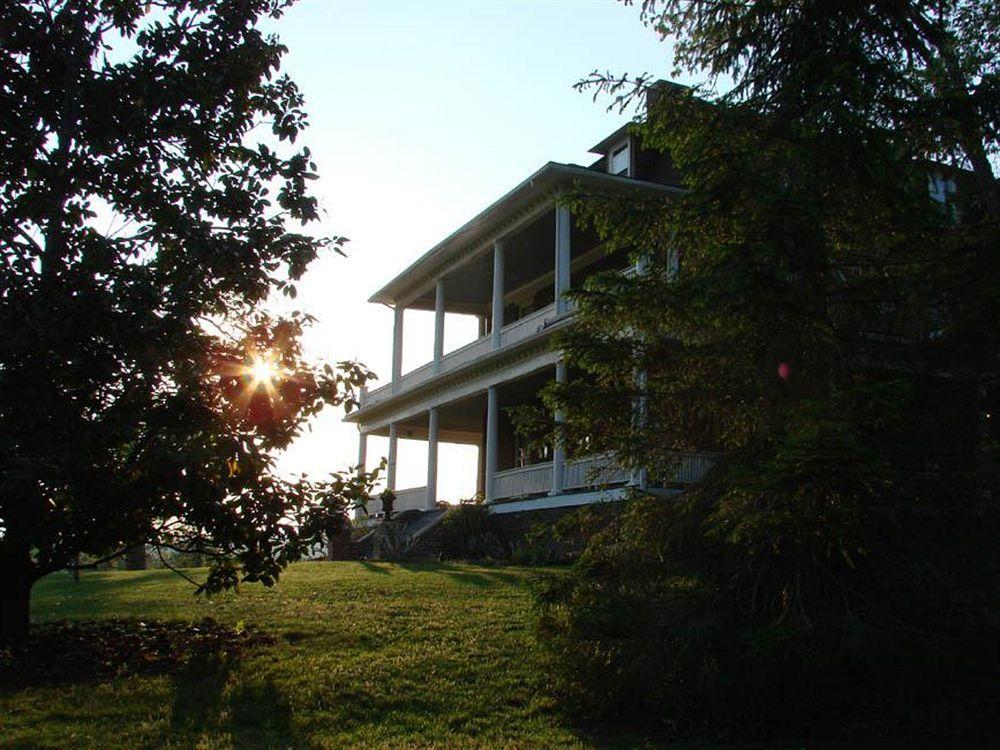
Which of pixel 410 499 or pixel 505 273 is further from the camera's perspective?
pixel 505 273

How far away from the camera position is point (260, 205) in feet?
28.2

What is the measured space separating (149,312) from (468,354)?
1611 cm

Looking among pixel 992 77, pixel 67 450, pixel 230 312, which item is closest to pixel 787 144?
pixel 992 77

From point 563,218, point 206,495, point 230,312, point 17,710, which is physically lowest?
point 17,710

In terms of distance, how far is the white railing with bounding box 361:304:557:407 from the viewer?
2012cm

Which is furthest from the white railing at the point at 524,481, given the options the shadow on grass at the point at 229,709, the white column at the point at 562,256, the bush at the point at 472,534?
the shadow on grass at the point at 229,709

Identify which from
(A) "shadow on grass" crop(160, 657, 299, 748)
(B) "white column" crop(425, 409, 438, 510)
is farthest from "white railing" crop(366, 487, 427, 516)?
(A) "shadow on grass" crop(160, 657, 299, 748)

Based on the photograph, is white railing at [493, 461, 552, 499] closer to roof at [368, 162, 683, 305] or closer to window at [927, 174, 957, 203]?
roof at [368, 162, 683, 305]

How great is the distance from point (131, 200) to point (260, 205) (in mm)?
1130

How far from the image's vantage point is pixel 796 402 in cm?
638

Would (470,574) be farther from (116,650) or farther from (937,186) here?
(937,186)

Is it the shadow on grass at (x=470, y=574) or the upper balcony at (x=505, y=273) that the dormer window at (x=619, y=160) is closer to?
the upper balcony at (x=505, y=273)

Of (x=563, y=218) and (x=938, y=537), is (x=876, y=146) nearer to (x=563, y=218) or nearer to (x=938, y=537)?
(x=938, y=537)

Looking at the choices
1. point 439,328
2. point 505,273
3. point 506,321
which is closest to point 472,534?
point 439,328
